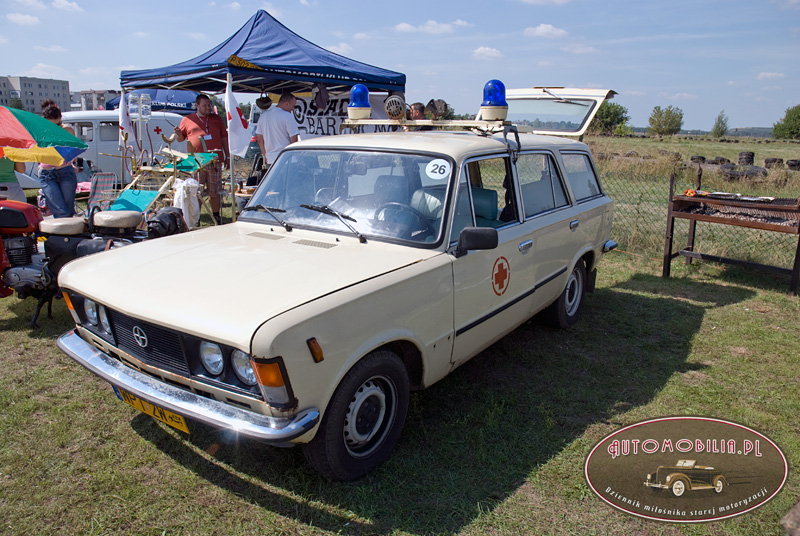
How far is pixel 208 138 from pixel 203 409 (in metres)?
8.04

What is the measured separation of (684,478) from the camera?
3.02 m

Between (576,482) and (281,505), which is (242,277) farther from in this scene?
(576,482)

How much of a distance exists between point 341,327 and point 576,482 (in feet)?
5.31

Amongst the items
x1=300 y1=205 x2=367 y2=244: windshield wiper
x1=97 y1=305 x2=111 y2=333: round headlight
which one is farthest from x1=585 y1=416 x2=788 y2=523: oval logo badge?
x1=97 y1=305 x2=111 y2=333: round headlight

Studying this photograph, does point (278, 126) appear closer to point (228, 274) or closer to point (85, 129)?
point (228, 274)

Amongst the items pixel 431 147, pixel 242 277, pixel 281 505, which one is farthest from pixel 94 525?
pixel 431 147

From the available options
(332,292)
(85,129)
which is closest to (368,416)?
(332,292)

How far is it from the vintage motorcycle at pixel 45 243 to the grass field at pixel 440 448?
0.45m

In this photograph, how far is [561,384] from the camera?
13.6 ft

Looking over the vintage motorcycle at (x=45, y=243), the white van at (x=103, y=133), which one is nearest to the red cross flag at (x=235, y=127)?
the vintage motorcycle at (x=45, y=243)

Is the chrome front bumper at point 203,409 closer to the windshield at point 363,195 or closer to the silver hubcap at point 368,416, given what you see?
the silver hubcap at point 368,416

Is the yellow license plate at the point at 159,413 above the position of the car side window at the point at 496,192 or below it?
below

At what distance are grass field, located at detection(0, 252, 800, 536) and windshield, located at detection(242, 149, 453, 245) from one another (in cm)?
130

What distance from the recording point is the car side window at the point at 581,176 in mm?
5070
